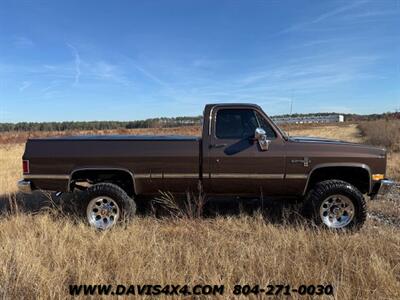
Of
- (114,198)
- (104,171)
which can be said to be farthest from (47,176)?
(114,198)

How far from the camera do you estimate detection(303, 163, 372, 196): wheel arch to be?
19.1 feet

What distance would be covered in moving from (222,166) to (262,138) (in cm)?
75

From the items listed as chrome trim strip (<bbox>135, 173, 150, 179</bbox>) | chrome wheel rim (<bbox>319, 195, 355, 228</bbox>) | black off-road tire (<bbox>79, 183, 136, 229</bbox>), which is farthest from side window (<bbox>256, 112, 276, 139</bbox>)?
black off-road tire (<bbox>79, 183, 136, 229</bbox>)

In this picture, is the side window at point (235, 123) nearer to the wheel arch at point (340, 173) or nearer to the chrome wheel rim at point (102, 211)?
the wheel arch at point (340, 173)

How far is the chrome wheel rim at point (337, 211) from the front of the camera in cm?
574

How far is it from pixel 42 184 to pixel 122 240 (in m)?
2.01

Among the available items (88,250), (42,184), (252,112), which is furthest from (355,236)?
(42,184)

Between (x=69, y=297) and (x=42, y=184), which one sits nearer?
(x=69, y=297)

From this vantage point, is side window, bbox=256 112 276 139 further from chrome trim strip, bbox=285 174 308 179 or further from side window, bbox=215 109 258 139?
chrome trim strip, bbox=285 174 308 179

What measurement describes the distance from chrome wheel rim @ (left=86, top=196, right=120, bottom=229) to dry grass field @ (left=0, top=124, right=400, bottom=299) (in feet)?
1.10

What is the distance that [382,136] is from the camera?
23.6 metres

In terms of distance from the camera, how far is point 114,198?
19.6ft

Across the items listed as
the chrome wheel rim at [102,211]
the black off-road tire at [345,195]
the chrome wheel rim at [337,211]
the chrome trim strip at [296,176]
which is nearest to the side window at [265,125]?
the chrome trim strip at [296,176]

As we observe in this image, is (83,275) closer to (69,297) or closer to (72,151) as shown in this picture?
(69,297)
